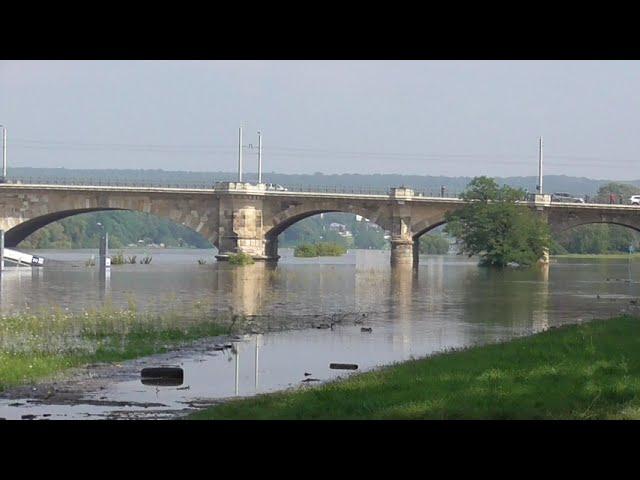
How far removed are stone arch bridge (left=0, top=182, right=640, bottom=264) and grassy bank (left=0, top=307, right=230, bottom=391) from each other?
50.7 meters

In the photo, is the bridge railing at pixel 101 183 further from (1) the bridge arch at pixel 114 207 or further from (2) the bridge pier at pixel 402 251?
(2) the bridge pier at pixel 402 251

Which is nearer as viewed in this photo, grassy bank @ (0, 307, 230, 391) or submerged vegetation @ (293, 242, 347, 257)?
grassy bank @ (0, 307, 230, 391)

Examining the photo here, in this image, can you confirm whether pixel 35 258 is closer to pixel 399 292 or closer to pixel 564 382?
pixel 399 292

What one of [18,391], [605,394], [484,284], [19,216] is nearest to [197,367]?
[18,391]

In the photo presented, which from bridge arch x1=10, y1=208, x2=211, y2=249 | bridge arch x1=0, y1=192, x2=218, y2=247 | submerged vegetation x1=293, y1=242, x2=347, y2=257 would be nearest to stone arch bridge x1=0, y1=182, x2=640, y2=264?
bridge arch x1=0, y1=192, x2=218, y2=247

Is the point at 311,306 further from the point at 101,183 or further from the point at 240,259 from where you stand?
the point at 101,183

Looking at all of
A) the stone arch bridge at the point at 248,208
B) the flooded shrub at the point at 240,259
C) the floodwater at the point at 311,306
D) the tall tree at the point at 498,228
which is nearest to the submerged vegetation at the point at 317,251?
the stone arch bridge at the point at 248,208

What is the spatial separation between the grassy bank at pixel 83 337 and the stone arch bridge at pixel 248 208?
50.7m

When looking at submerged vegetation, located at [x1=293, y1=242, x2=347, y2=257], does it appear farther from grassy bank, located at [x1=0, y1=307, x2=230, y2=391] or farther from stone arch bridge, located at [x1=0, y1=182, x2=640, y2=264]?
grassy bank, located at [x1=0, y1=307, x2=230, y2=391]

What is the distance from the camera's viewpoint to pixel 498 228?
83.5 metres

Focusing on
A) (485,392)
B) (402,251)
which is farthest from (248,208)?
(485,392)

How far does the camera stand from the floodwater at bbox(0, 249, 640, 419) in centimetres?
2106

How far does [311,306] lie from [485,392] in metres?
27.1

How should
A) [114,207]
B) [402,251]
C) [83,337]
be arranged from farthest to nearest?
[402,251] < [114,207] < [83,337]
